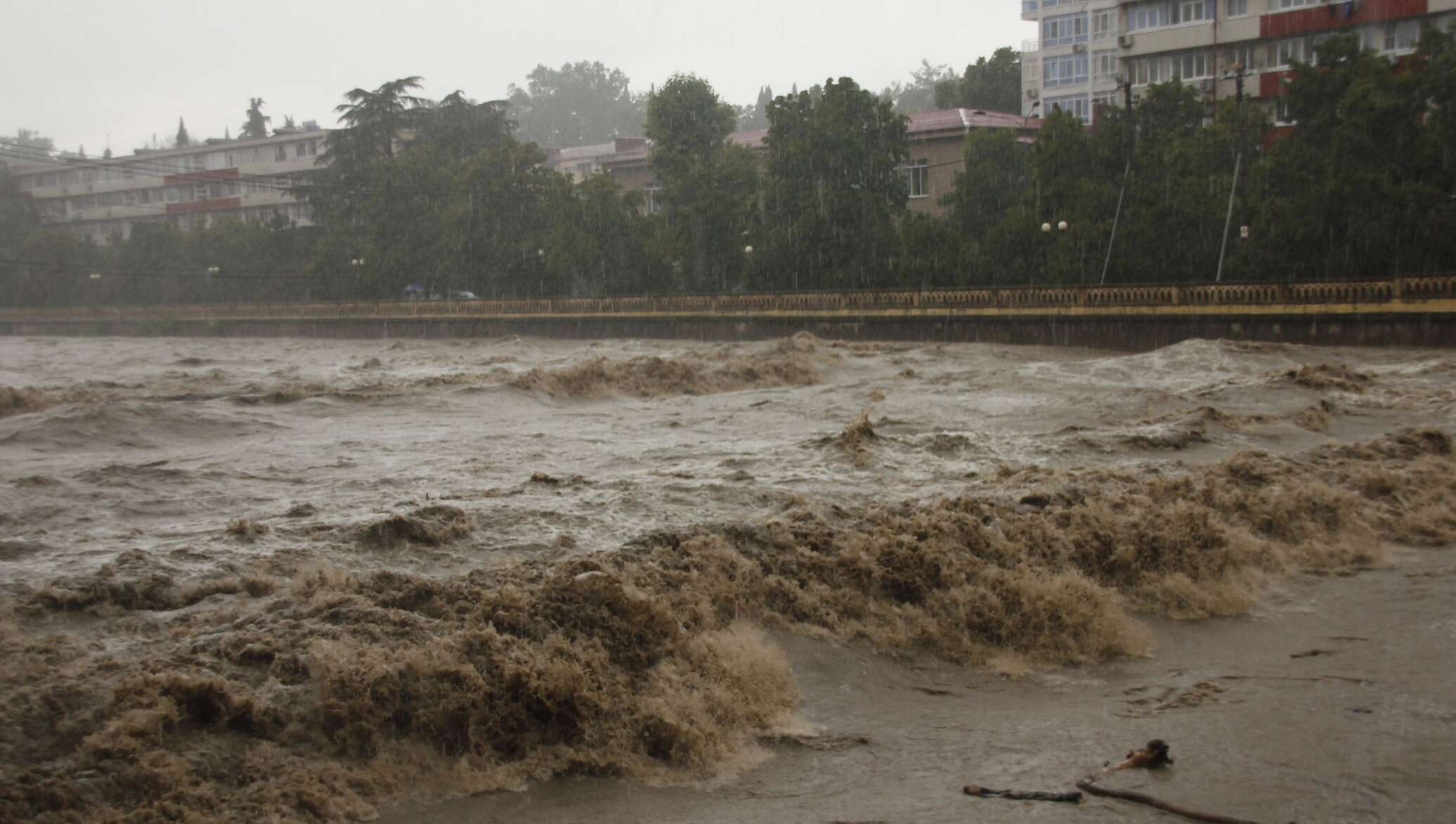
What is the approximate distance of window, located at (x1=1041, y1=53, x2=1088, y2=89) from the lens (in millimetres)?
56750

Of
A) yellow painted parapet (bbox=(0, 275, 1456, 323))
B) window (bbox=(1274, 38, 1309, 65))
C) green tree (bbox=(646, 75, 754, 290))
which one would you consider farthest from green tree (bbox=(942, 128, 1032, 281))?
window (bbox=(1274, 38, 1309, 65))

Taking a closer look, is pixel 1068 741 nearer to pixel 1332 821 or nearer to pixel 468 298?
pixel 1332 821

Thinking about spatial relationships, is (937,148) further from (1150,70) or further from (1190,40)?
(1190,40)

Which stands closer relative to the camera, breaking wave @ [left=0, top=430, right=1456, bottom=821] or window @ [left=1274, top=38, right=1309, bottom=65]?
breaking wave @ [left=0, top=430, right=1456, bottom=821]

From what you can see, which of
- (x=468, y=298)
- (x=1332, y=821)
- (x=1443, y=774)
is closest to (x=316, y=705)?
(x=1332, y=821)

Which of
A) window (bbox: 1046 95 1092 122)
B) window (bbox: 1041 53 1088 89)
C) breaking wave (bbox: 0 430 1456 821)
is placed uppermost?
window (bbox: 1041 53 1088 89)

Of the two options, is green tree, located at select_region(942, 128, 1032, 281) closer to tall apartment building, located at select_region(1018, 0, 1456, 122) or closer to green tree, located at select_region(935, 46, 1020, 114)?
tall apartment building, located at select_region(1018, 0, 1456, 122)

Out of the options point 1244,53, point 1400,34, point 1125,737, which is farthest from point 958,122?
point 1125,737

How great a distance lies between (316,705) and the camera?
21.1ft

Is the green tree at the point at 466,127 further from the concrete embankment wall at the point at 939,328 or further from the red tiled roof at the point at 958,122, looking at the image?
the red tiled roof at the point at 958,122

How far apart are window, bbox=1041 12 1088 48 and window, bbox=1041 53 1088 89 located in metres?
0.68

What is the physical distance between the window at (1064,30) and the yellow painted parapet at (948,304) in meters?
22.2

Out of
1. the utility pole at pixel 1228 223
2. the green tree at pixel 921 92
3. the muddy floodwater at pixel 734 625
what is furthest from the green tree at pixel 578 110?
the muddy floodwater at pixel 734 625

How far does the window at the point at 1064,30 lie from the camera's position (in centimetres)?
5653
